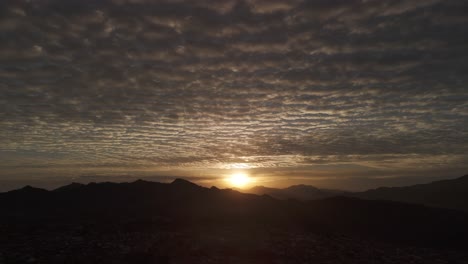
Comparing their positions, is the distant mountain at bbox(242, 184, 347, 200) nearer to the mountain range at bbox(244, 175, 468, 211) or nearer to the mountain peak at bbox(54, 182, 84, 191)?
the mountain range at bbox(244, 175, 468, 211)

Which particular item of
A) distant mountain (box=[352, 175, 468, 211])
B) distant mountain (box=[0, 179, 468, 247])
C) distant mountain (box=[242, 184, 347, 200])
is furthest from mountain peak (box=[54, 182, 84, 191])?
distant mountain (box=[352, 175, 468, 211])

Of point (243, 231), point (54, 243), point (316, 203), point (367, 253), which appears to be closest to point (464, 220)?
point (316, 203)

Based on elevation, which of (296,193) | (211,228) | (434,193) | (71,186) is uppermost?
(71,186)

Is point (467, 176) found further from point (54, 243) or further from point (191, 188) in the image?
point (54, 243)

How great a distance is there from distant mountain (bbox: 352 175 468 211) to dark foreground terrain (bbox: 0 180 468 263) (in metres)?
27.7

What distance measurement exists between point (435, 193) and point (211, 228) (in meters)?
59.5

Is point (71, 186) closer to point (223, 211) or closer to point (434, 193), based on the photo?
point (223, 211)

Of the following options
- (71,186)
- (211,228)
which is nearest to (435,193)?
(211,228)

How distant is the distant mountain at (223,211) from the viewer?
31.0 m

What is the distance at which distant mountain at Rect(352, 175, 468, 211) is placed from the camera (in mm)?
59684

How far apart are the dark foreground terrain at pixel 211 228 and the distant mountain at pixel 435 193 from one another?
91.0ft

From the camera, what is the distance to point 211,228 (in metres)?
27.9

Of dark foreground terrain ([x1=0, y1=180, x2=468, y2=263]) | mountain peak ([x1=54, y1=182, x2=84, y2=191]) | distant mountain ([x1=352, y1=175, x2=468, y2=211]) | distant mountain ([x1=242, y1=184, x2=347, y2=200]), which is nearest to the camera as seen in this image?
dark foreground terrain ([x1=0, y1=180, x2=468, y2=263])

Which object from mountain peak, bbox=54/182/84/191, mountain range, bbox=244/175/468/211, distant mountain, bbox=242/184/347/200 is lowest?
distant mountain, bbox=242/184/347/200
